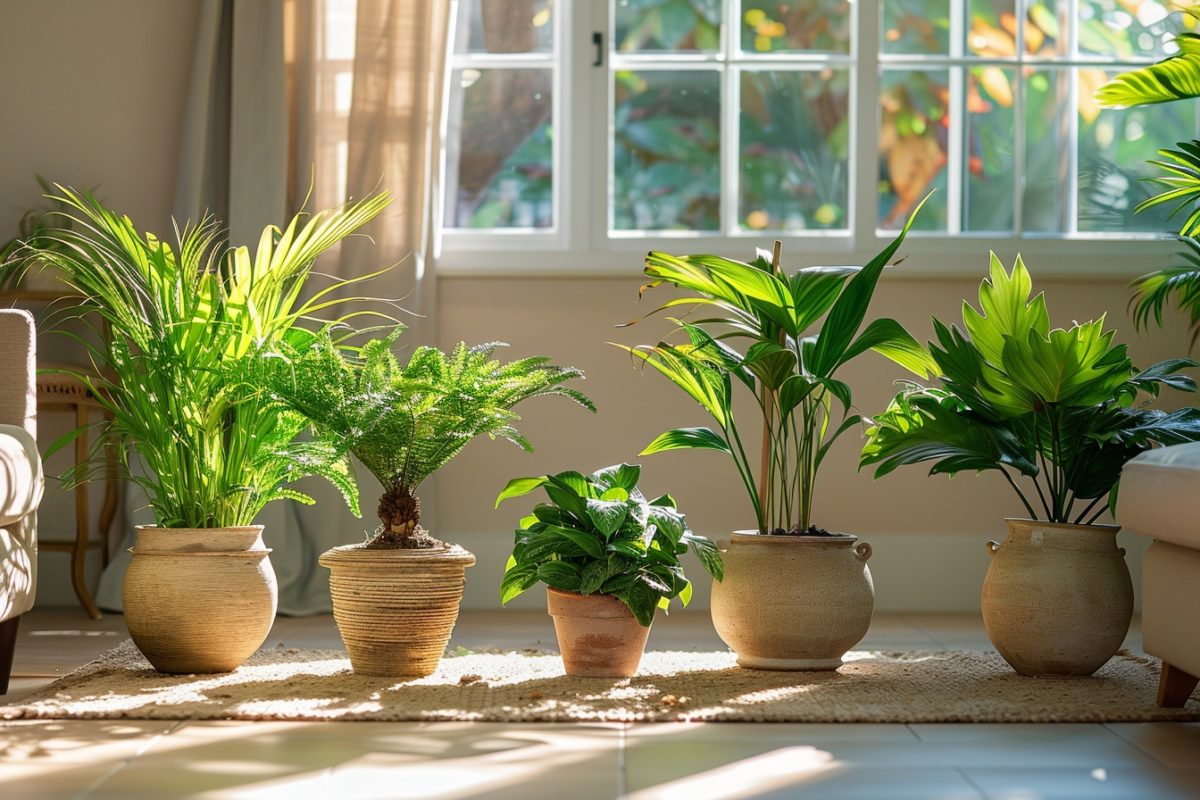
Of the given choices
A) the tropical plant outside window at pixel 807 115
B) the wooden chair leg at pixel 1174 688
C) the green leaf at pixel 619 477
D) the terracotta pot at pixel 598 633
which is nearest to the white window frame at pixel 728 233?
the tropical plant outside window at pixel 807 115

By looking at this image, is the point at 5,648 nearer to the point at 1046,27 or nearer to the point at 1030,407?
the point at 1030,407

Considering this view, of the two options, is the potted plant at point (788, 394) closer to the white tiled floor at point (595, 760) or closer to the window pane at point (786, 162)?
the white tiled floor at point (595, 760)

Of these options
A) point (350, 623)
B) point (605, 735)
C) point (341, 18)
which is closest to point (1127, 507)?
point (605, 735)

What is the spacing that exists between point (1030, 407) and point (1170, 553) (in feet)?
1.44

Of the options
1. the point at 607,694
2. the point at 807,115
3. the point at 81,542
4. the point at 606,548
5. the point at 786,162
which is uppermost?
the point at 807,115

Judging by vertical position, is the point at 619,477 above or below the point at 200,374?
below

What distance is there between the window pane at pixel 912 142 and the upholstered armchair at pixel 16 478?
2308 millimetres

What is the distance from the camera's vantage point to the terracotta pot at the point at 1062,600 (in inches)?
95.5

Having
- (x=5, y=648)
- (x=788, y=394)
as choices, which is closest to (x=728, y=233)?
(x=788, y=394)

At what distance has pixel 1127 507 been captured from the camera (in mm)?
2254

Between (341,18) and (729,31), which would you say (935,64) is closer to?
(729,31)

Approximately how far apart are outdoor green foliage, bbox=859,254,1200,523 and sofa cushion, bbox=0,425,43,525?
5.10 feet

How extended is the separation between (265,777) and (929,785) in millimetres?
879

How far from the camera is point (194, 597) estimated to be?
239 cm
